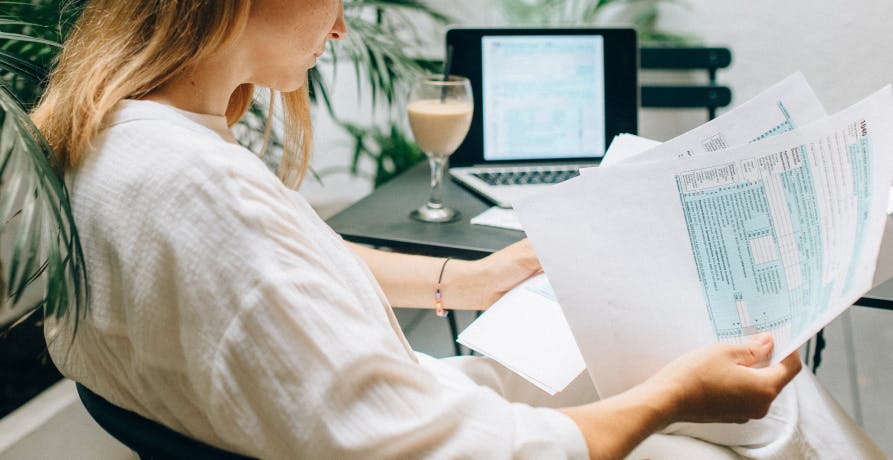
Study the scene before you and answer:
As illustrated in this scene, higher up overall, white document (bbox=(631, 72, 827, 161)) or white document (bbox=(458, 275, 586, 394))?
white document (bbox=(631, 72, 827, 161))

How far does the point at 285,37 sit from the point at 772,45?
238 centimetres

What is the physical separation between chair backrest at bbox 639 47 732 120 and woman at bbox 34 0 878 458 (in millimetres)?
1687

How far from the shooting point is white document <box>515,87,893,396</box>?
0.62 metres

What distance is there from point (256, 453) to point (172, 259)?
0.15m

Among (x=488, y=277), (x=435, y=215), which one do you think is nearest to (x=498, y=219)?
(x=435, y=215)

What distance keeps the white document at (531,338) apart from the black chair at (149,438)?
35 centimetres

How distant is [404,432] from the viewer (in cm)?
50

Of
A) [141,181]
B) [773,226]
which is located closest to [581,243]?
[773,226]

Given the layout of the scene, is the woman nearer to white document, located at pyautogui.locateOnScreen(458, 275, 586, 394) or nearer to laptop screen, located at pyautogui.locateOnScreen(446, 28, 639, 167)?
white document, located at pyautogui.locateOnScreen(458, 275, 586, 394)

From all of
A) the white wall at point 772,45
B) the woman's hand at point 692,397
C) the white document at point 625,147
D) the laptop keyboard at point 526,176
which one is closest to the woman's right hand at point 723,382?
the woman's hand at point 692,397

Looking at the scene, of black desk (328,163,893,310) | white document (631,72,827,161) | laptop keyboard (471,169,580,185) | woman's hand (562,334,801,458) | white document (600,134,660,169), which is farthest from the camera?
laptop keyboard (471,169,580,185)

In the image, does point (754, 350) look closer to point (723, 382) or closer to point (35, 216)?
point (723, 382)

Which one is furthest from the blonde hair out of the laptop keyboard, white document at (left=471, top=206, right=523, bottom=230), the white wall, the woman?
the white wall

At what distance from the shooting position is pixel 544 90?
1445 millimetres
